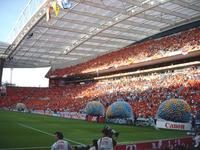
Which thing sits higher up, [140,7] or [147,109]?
[140,7]

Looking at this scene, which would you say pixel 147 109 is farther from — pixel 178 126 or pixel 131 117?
pixel 178 126

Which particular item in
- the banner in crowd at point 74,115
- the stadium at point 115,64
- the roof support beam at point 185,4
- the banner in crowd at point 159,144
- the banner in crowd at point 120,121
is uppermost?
the roof support beam at point 185,4

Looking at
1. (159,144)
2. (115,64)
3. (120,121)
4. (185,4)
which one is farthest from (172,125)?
(115,64)

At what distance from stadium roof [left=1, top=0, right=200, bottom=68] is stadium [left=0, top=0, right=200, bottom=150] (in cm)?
14

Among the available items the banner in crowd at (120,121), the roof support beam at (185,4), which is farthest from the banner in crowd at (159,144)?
the roof support beam at (185,4)

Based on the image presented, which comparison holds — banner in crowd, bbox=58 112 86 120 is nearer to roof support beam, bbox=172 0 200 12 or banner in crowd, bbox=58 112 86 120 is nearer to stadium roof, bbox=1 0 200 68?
stadium roof, bbox=1 0 200 68

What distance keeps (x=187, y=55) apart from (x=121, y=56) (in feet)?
59.7

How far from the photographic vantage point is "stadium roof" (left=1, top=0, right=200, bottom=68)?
131 feet

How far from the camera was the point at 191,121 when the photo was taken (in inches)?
989

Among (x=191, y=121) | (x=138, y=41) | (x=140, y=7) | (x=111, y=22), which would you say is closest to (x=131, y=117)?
(x=191, y=121)

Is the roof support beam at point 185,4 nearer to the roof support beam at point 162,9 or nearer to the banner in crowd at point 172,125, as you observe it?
the roof support beam at point 162,9

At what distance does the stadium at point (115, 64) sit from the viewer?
27109 millimetres

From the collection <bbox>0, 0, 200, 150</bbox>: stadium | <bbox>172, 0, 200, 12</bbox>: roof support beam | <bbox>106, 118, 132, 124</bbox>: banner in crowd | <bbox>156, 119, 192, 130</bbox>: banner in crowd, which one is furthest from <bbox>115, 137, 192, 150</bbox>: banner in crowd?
<bbox>172, 0, 200, 12</bbox>: roof support beam

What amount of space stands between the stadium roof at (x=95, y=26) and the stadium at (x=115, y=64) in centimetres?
14
